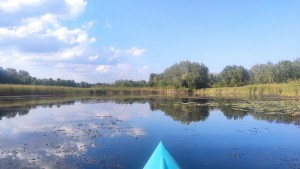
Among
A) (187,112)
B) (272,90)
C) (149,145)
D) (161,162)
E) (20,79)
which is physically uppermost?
(20,79)

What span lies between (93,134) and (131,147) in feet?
12.6

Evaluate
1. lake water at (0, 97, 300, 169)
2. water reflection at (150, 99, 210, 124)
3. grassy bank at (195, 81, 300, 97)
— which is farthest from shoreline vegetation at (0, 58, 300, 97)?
lake water at (0, 97, 300, 169)

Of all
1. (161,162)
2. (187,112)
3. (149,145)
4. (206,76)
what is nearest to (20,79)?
(206,76)

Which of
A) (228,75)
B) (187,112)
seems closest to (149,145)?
(187,112)

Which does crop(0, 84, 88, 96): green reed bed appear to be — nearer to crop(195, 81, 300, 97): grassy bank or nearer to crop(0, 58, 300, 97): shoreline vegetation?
crop(0, 58, 300, 97): shoreline vegetation

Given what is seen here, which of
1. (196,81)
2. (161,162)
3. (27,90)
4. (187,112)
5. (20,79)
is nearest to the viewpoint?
(161,162)

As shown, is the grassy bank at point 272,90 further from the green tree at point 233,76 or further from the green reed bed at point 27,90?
the green reed bed at point 27,90

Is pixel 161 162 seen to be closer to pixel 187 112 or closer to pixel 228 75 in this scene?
pixel 187 112

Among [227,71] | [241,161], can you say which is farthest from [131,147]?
[227,71]

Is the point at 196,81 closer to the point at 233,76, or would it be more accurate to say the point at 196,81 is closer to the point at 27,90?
the point at 233,76

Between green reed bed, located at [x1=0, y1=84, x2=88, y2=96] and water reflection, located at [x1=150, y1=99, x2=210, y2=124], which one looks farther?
green reed bed, located at [x1=0, y1=84, x2=88, y2=96]

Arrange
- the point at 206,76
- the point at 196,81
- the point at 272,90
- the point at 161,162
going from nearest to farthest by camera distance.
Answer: the point at 161,162, the point at 272,90, the point at 196,81, the point at 206,76

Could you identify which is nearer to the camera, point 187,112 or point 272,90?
point 187,112

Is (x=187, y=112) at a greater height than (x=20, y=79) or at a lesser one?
lesser
